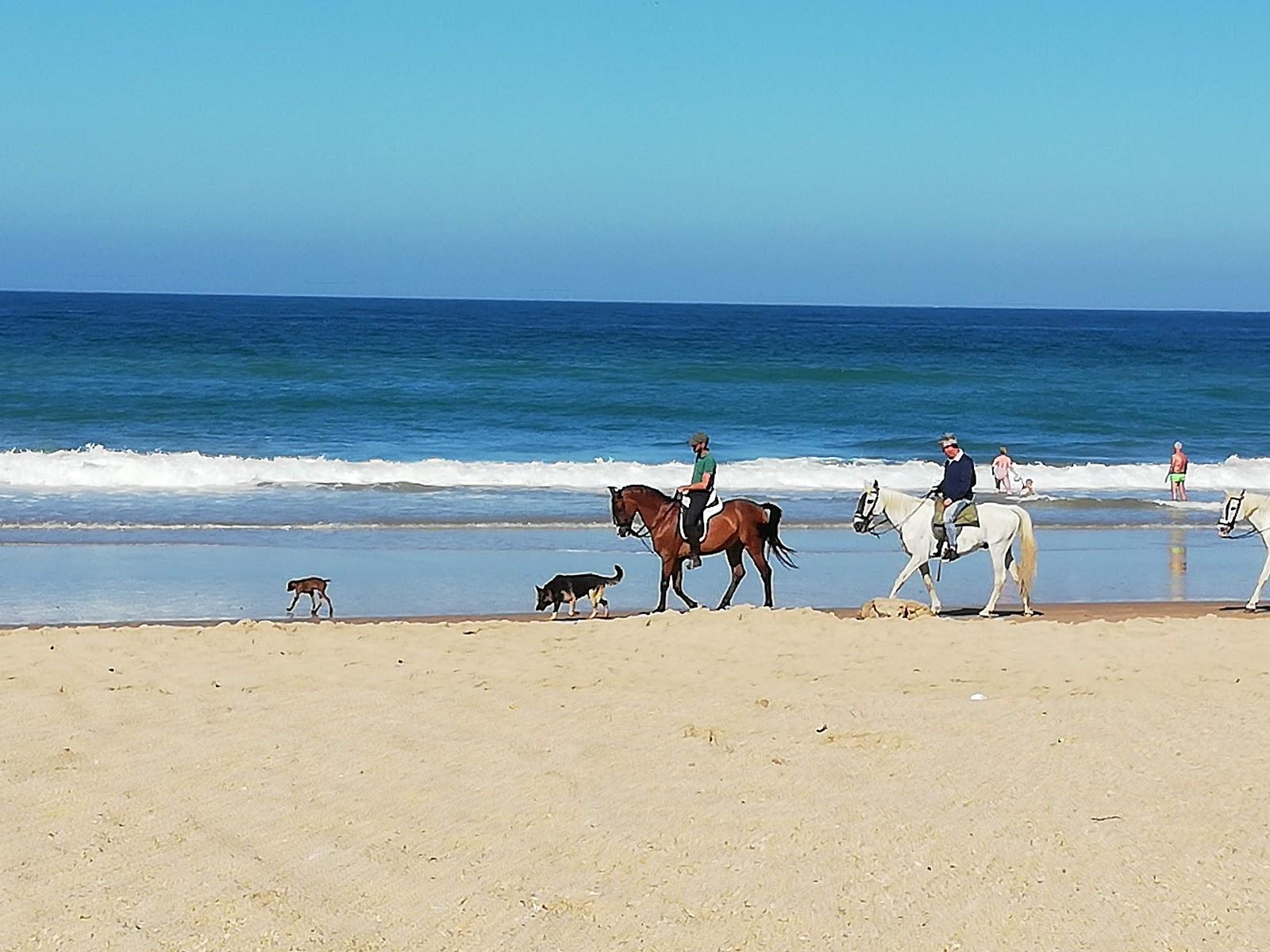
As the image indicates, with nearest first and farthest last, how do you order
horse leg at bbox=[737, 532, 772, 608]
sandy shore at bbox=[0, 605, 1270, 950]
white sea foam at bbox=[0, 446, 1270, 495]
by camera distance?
sandy shore at bbox=[0, 605, 1270, 950] → horse leg at bbox=[737, 532, 772, 608] → white sea foam at bbox=[0, 446, 1270, 495]

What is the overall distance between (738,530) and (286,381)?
35.7 metres

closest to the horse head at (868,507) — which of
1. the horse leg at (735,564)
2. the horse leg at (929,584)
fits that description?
the horse leg at (929,584)

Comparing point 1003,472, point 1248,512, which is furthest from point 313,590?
point 1003,472

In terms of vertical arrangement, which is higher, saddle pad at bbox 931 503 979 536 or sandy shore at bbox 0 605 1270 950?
saddle pad at bbox 931 503 979 536

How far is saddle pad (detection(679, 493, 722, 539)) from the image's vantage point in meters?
14.0

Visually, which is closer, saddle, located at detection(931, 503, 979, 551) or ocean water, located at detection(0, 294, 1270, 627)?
saddle, located at detection(931, 503, 979, 551)

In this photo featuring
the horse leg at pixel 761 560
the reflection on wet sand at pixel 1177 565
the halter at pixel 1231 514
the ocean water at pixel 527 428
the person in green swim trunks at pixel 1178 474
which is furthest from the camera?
the person in green swim trunks at pixel 1178 474

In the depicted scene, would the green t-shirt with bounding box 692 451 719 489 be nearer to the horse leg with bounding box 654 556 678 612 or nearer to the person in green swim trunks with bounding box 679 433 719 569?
the person in green swim trunks with bounding box 679 433 719 569

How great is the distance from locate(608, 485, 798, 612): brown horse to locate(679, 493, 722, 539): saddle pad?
0.14 feet

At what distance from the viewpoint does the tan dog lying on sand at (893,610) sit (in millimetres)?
13273

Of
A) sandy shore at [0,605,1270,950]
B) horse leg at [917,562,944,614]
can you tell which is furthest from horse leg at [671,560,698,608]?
sandy shore at [0,605,1270,950]

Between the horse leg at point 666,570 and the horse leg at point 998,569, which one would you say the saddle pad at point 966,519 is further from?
the horse leg at point 666,570

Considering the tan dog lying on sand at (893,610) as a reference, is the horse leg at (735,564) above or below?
above

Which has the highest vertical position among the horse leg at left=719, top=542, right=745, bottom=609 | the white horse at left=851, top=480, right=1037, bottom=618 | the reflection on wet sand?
the white horse at left=851, top=480, right=1037, bottom=618
